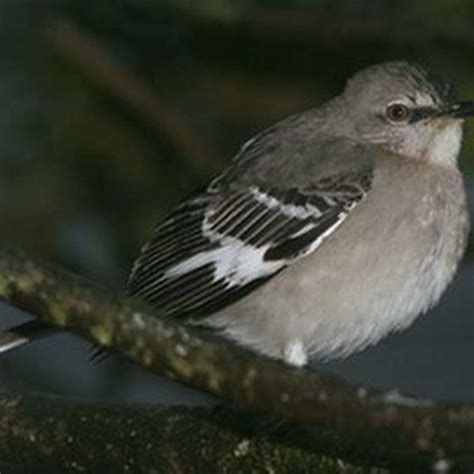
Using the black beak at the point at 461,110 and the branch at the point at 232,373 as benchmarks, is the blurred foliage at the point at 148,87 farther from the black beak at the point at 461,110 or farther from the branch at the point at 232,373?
the branch at the point at 232,373

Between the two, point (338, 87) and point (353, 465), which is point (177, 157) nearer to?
point (338, 87)

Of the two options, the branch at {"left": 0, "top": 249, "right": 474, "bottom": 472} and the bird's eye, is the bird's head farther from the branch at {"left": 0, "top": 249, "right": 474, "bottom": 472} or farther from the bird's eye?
the branch at {"left": 0, "top": 249, "right": 474, "bottom": 472}

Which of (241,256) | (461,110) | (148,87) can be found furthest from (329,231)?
(148,87)

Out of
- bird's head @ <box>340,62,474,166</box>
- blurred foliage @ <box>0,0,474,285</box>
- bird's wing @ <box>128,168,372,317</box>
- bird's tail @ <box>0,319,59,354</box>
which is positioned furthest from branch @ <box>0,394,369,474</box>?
blurred foliage @ <box>0,0,474,285</box>

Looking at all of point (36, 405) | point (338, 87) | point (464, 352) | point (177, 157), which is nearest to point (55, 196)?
point (177, 157)

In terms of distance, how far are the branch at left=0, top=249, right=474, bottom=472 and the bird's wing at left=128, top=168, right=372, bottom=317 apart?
1689 millimetres

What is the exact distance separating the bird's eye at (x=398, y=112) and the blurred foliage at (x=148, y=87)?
50cm

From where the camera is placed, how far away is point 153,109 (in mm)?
6508

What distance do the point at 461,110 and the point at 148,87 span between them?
4.27 ft

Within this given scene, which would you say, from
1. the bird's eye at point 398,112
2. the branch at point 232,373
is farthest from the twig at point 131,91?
the branch at point 232,373

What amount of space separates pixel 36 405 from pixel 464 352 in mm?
2527

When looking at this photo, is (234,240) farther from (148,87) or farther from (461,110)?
(148,87)

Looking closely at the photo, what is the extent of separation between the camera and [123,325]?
12.6ft

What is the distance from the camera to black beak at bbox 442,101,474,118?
5777 millimetres
